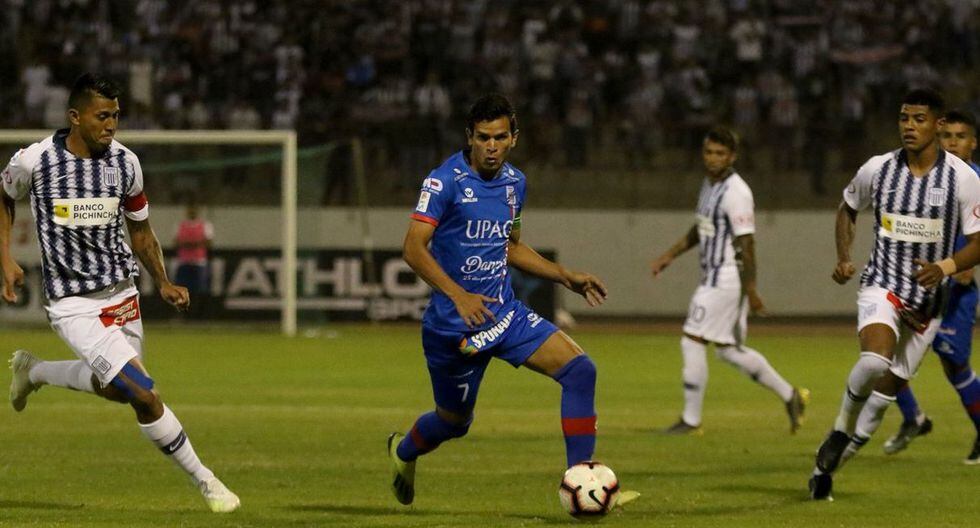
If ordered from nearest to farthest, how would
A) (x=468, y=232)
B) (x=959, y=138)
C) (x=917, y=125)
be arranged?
(x=468, y=232) → (x=917, y=125) → (x=959, y=138)

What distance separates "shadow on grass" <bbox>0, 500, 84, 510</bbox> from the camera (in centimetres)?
896

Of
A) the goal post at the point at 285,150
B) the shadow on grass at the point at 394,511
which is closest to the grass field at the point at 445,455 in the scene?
the shadow on grass at the point at 394,511

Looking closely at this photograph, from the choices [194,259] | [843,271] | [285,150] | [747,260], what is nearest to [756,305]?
[747,260]

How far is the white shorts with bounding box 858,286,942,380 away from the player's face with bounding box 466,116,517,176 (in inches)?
91.0

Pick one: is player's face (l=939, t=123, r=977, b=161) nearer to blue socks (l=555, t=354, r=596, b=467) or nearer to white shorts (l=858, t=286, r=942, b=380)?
white shorts (l=858, t=286, r=942, b=380)

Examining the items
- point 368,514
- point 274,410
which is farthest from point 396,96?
point 368,514

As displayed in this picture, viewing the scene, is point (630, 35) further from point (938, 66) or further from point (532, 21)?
point (938, 66)

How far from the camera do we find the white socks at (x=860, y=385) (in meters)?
8.99

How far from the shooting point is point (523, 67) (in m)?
30.9

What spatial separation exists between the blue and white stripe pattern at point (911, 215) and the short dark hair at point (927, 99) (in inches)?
14.4

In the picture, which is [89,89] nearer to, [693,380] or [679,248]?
[693,380]

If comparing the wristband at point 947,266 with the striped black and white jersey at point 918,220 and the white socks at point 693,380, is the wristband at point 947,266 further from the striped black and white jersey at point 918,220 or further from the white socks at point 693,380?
the white socks at point 693,380

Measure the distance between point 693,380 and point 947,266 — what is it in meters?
4.60

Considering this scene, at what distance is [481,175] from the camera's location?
839 cm
